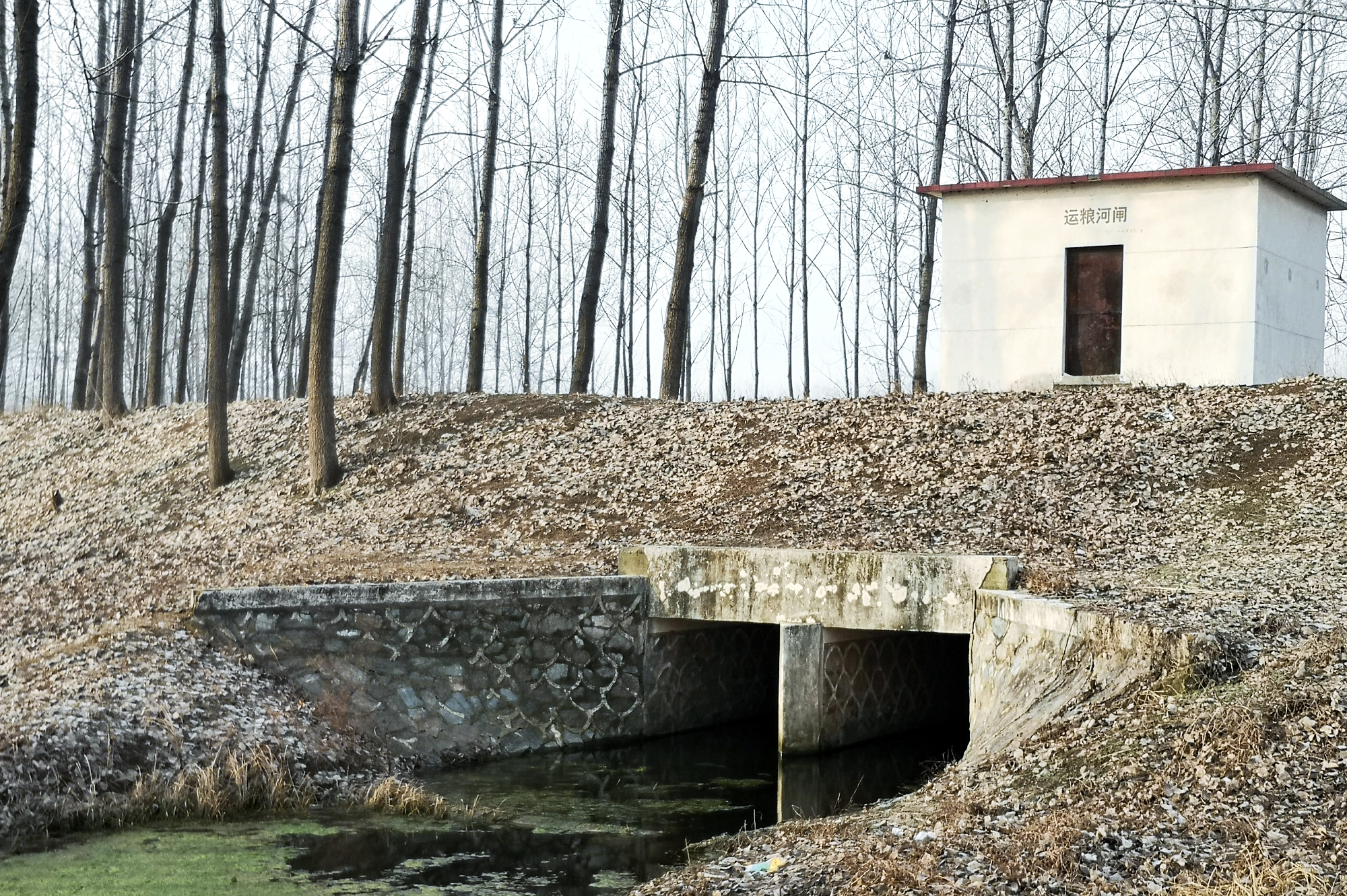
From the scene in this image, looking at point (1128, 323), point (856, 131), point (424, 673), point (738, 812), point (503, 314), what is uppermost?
point (856, 131)

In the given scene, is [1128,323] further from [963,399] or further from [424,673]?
[424,673]

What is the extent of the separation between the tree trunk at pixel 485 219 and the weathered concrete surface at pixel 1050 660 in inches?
541

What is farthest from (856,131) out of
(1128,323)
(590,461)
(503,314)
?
(590,461)

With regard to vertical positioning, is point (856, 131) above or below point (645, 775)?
above

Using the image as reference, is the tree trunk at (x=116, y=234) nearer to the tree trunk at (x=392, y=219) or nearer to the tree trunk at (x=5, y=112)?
the tree trunk at (x=5, y=112)

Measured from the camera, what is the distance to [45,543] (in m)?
18.5

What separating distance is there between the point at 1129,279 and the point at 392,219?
10.9 m

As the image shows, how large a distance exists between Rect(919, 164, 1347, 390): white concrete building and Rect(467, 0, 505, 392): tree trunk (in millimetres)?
8250

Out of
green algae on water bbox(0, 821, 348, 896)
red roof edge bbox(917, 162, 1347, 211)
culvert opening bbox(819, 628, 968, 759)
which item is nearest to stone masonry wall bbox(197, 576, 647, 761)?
culvert opening bbox(819, 628, 968, 759)

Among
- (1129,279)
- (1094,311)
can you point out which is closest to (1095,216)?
(1129,279)

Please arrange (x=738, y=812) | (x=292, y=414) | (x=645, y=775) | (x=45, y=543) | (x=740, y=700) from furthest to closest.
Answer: (x=292, y=414), (x=45, y=543), (x=740, y=700), (x=645, y=775), (x=738, y=812)

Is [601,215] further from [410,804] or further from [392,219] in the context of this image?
[410,804]

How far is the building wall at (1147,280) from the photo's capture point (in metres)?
17.4

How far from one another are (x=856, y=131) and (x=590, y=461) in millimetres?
24850
